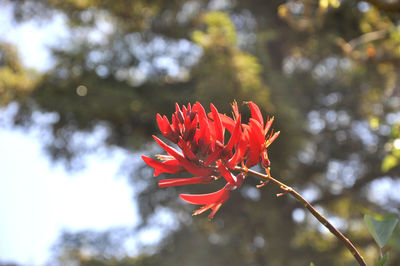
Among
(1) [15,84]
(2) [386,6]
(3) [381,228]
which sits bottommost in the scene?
(3) [381,228]

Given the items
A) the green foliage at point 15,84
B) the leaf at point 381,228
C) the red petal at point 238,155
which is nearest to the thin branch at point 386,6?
the leaf at point 381,228

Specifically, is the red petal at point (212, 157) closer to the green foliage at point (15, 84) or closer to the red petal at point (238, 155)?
the red petal at point (238, 155)

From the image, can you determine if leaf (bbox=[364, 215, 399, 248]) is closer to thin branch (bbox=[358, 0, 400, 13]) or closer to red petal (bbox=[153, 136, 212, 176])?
red petal (bbox=[153, 136, 212, 176])

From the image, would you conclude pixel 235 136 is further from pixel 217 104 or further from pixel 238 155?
pixel 217 104

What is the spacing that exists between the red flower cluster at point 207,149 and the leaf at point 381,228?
0.68 ft

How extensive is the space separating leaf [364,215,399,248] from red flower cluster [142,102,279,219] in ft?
0.68

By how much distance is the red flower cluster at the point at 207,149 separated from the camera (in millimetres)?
475

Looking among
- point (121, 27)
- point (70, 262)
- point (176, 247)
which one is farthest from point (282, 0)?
point (70, 262)

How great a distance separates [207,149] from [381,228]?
0.28m

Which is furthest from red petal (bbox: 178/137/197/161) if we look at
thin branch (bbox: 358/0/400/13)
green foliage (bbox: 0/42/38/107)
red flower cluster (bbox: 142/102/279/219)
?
green foliage (bbox: 0/42/38/107)

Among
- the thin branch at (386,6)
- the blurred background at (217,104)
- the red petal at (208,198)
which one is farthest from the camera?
the blurred background at (217,104)

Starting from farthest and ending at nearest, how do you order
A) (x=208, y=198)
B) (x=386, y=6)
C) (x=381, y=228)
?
(x=386, y=6) → (x=381, y=228) → (x=208, y=198)

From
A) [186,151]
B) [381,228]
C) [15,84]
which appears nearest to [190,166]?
[186,151]

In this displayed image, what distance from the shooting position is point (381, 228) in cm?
59
